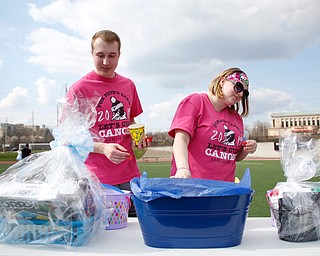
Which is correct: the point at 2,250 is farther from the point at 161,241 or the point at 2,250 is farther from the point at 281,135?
the point at 281,135

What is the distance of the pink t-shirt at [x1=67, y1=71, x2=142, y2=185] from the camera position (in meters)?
1.95

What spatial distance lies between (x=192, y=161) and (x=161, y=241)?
0.76 m

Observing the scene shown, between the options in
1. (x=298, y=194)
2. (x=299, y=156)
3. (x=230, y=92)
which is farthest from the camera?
(x=230, y=92)

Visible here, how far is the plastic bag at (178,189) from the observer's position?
1.08 metres

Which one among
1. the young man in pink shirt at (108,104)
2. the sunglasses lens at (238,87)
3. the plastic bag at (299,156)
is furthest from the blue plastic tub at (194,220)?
the young man in pink shirt at (108,104)

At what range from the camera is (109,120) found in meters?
1.96

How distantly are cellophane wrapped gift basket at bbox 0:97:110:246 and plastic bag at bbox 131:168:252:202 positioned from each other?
0.60 ft

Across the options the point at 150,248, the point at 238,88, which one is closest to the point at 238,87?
the point at 238,88

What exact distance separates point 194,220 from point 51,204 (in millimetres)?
429

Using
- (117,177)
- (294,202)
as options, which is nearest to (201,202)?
(294,202)

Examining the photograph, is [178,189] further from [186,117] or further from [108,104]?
[108,104]

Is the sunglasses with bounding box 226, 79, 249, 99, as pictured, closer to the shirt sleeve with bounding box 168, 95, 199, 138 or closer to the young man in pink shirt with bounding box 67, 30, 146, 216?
the shirt sleeve with bounding box 168, 95, 199, 138

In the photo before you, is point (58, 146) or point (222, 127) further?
point (222, 127)

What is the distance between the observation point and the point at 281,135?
1422mm
